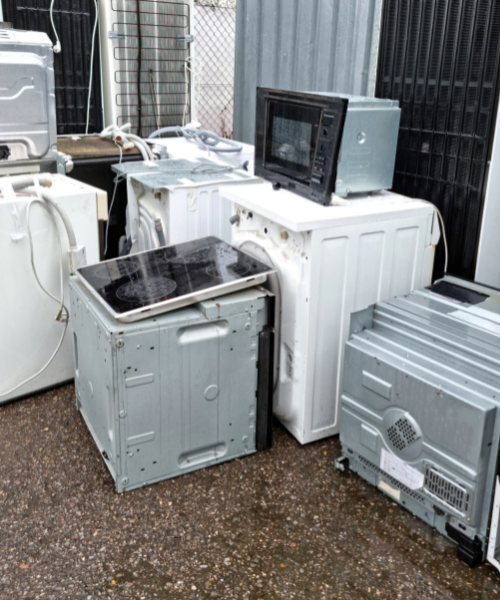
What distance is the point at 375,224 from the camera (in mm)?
2529

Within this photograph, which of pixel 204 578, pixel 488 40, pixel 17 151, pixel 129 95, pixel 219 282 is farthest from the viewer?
pixel 129 95

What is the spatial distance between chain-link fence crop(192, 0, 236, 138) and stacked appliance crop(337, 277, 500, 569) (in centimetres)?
417

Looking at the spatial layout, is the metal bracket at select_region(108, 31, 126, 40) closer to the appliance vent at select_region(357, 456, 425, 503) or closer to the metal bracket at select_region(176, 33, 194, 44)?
the metal bracket at select_region(176, 33, 194, 44)

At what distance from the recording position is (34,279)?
2.88m

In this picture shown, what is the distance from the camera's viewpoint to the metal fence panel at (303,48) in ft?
10.3

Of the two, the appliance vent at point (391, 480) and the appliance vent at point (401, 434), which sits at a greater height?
the appliance vent at point (401, 434)

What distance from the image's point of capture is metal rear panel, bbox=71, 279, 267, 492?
7.46 ft

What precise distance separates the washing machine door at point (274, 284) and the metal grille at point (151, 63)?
232 centimetres

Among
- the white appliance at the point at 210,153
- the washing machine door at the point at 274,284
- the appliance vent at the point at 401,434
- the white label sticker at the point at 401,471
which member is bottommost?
the white label sticker at the point at 401,471

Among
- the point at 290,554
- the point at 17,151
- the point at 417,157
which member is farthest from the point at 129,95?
the point at 290,554

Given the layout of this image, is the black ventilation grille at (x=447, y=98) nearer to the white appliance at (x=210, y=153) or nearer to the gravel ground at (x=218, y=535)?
the white appliance at (x=210, y=153)

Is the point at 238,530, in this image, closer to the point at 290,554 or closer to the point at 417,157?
the point at 290,554

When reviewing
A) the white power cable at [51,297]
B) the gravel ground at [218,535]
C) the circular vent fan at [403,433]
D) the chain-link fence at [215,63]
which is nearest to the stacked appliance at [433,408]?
the circular vent fan at [403,433]

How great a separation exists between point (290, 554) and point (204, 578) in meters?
0.30
